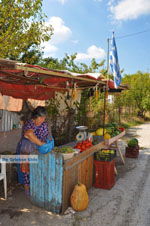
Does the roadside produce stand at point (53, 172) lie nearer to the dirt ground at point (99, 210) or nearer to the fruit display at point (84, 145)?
the fruit display at point (84, 145)

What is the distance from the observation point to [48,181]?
3.33 meters

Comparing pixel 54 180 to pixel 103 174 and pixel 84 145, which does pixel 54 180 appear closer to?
pixel 84 145

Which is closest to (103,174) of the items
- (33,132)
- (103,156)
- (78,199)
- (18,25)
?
(103,156)

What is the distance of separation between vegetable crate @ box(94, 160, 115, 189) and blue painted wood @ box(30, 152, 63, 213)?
1.30 metres

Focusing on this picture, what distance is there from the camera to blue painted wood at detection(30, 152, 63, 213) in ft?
10.5

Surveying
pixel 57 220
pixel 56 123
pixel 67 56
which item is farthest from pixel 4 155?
pixel 67 56

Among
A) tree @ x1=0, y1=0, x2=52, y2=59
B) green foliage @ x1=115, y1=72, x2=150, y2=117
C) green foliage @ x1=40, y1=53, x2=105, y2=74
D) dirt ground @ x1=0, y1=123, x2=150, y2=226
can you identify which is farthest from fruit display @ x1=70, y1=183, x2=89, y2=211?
green foliage @ x1=115, y1=72, x2=150, y2=117

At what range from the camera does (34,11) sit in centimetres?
695

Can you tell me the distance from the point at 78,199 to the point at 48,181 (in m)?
0.58

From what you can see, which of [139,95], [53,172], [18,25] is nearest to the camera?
[53,172]

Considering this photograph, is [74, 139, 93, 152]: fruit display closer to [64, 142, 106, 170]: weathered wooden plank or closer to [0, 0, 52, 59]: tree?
→ [64, 142, 106, 170]: weathered wooden plank

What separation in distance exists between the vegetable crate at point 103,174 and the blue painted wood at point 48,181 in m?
1.30

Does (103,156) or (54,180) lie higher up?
(103,156)

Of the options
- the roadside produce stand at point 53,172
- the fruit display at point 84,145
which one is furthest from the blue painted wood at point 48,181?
the fruit display at point 84,145
